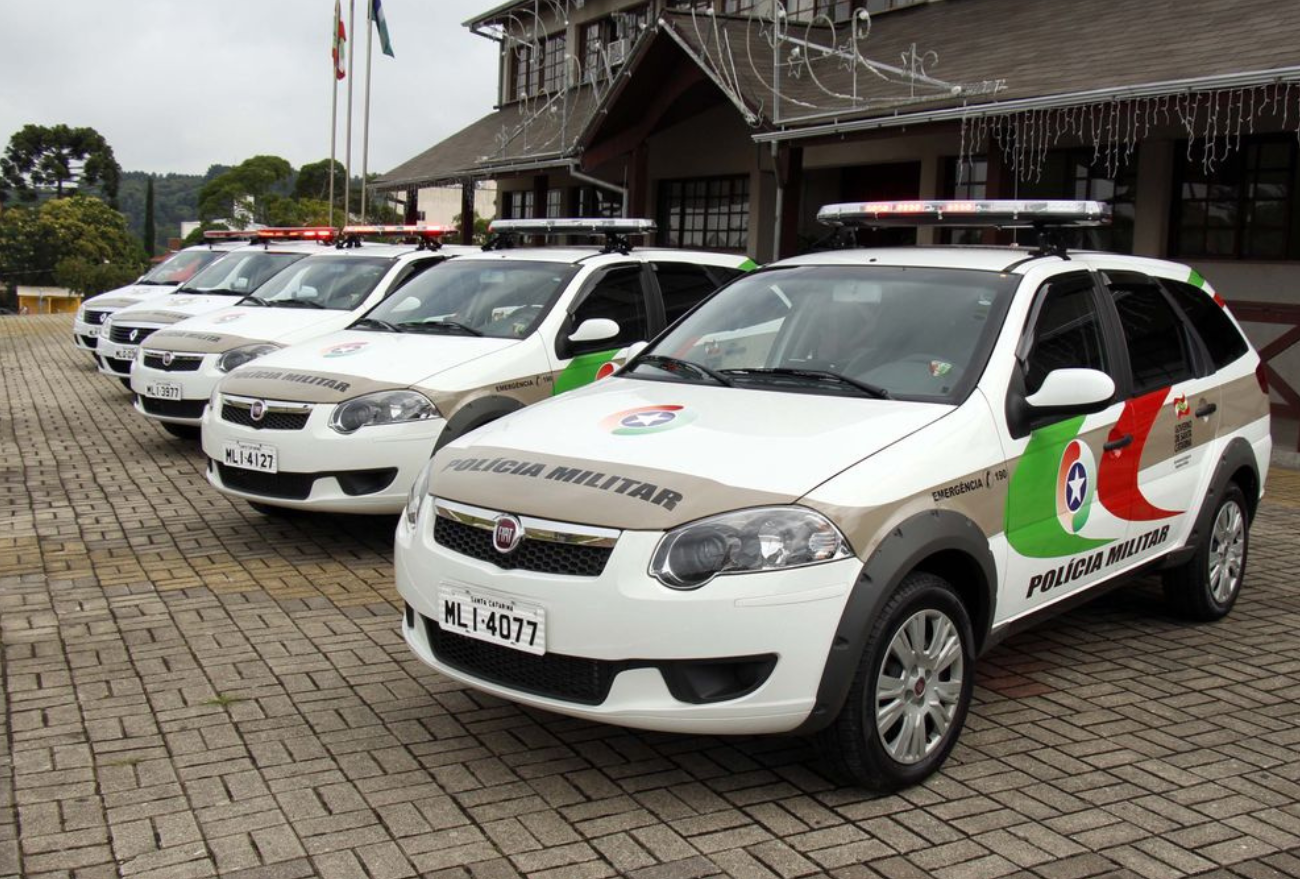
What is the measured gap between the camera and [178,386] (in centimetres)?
992

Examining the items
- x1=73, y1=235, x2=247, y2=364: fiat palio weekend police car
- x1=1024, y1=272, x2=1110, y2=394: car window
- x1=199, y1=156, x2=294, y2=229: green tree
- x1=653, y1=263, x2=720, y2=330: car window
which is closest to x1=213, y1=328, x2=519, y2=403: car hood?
x1=653, y1=263, x2=720, y2=330: car window

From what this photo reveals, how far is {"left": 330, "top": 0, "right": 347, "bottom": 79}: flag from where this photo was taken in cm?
2927

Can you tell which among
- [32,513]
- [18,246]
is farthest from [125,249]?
[32,513]

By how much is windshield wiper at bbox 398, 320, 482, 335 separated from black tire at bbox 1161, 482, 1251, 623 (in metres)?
4.08

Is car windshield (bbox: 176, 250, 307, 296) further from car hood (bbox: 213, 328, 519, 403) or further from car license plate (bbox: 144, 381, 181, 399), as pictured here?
car hood (bbox: 213, 328, 519, 403)

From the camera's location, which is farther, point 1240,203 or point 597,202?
point 597,202

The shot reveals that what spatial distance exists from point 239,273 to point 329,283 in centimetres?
336

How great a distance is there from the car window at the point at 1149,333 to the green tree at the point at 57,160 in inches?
4069

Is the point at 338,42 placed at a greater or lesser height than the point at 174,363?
greater

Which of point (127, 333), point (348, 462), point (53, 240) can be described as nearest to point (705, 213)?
point (127, 333)

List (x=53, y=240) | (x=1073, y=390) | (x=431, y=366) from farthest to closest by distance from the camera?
(x=53, y=240), (x=431, y=366), (x=1073, y=390)

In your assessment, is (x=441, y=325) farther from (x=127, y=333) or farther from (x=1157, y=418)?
(x=127, y=333)

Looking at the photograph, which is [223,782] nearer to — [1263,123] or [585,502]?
[585,502]

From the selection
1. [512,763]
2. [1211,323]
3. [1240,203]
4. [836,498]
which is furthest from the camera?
[1240,203]
